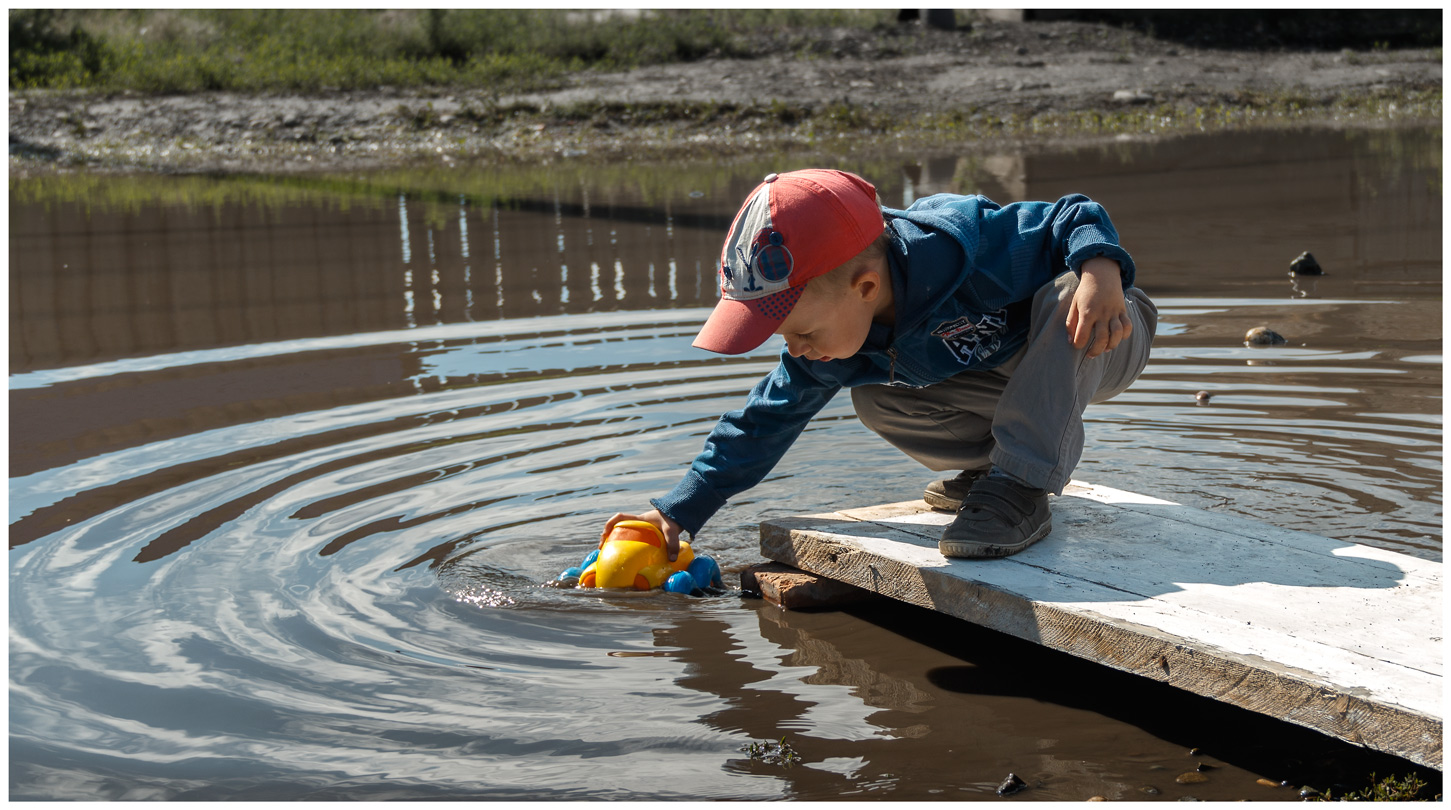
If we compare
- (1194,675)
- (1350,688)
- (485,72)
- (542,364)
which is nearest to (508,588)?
(1194,675)

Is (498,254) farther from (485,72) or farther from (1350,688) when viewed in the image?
(485,72)

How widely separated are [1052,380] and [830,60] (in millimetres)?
16736

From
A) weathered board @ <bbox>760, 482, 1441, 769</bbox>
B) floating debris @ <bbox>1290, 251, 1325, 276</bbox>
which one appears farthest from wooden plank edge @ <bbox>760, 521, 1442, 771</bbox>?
floating debris @ <bbox>1290, 251, 1325, 276</bbox>

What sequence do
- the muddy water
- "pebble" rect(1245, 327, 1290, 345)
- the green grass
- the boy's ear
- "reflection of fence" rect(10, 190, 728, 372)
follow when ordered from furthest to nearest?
the green grass → "reflection of fence" rect(10, 190, 728, 372) → "pebble" rect(1245, 327, 1290, 345) → the boy's ear → the muddy water

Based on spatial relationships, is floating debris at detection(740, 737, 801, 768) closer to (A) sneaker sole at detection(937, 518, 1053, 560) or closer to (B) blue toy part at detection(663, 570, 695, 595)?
(A) sneaker sole at detection(937, 518, 1053, 560)

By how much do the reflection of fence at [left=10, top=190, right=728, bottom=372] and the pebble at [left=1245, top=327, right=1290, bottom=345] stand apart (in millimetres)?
2641

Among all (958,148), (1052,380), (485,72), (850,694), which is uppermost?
(485,72)

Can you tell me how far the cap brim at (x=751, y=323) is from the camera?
9.27ft

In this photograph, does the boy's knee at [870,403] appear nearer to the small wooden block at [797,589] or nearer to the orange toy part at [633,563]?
the small wooden block at [797,589]

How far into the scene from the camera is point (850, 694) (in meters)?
2.84

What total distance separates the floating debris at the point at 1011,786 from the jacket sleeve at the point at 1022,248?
3.76ft

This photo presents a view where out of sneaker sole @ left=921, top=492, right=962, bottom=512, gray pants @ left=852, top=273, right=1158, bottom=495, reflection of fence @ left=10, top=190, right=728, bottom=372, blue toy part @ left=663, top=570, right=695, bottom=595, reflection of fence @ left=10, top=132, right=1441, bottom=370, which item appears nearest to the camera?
gray pants @ left=852, top=273, right=1158, bottom=495

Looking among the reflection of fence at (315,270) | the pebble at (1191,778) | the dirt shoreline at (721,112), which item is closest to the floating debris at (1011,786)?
the pebble at (1191,778)

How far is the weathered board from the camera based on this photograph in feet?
7.59
